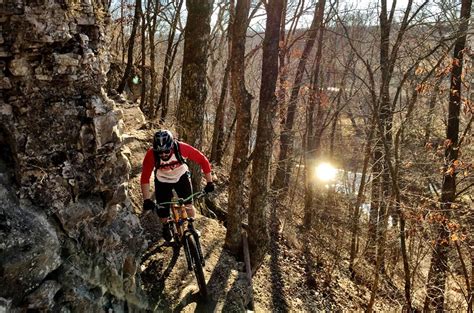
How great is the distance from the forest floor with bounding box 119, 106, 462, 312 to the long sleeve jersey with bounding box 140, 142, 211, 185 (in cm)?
143

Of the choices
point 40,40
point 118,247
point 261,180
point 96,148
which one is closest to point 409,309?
point 261,180

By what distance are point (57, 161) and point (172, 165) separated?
65.8 inches

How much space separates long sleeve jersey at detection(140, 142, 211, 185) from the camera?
5.16 m

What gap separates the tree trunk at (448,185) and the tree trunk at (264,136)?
4031mm

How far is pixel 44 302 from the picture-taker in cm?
353

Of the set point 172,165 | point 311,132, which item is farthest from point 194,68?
point 311,132

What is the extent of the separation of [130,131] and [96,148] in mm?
6069

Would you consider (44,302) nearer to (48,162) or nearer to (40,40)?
(48,162)

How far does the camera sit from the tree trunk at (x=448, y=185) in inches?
352

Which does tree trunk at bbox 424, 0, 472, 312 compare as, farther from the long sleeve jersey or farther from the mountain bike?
the long sleeve jersey

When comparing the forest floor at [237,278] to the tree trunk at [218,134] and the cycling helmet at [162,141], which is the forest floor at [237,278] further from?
the cycling helmet at [162,141]

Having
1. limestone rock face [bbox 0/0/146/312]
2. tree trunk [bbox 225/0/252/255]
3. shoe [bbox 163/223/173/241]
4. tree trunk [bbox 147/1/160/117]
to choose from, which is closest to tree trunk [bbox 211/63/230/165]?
tree trunk [bbox 147/1/160/117]

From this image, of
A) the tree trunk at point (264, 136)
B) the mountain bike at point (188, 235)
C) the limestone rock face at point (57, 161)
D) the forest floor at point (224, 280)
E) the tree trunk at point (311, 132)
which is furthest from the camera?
the tree trunk at point (311, 132)

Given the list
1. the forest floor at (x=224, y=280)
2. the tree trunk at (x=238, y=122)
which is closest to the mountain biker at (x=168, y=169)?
the forest floor at (x=224, y=280)
